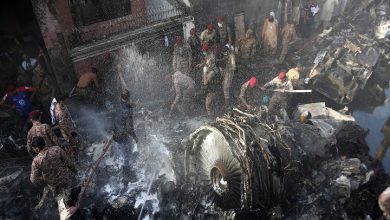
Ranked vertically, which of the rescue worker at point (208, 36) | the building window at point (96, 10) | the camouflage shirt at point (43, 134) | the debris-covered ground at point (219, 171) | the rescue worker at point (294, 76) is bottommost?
the debris-covered ground at point (219, 171)

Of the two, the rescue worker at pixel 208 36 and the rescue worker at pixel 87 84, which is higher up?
the rescue worker at pixel 208 36

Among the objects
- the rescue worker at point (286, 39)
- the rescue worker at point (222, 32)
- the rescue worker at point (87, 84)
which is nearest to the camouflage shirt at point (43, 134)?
the rescue worker at point (87, 84)

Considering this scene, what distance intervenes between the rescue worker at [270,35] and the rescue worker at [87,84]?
7.27 metres

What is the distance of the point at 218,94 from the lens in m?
11.4

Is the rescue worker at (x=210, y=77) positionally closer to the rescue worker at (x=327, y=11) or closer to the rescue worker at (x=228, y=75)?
the rescue worker at (x=228, y=75)

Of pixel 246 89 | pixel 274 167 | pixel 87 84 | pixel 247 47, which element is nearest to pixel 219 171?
pixel 274 167

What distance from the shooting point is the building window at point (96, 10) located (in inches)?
458

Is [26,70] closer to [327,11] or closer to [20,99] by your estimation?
[20,99]

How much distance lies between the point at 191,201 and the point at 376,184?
14.8 ft

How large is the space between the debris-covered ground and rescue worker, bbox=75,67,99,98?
2.45 feet

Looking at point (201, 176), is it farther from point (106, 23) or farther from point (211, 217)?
point (106, 23)

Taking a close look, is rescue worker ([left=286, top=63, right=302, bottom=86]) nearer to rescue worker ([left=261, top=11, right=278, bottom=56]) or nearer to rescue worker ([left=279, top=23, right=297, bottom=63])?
rescue worker ([left=279, top=23, right=297, bottom=63])

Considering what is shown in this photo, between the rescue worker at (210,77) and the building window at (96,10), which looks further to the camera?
the building window at (96,10)

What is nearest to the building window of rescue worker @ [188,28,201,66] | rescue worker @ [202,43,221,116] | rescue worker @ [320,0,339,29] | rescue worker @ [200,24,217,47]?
rescue worker @ [188,28,201,66]
